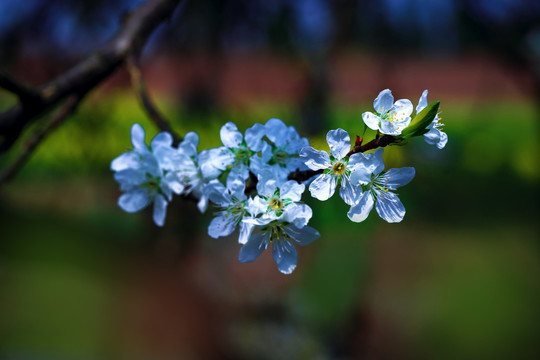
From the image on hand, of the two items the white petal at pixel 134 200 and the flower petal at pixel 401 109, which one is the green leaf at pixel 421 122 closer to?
the flower petal at pixel 401 109

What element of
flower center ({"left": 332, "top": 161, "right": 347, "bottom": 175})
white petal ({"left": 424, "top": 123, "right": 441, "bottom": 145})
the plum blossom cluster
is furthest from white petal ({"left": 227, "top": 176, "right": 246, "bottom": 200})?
white petal ({"left": 424, "top": 123, "right": 441, "bottom": 145})

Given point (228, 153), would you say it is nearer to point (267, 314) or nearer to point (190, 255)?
point (267, 314)

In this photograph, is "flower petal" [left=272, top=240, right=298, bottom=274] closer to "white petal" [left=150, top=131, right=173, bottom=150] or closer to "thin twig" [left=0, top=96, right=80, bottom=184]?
"white petal" [left=150, top=131, right=173, bottom=150]

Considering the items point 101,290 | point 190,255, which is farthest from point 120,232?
point 190,255

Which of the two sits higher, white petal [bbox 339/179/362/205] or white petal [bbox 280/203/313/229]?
white petal [bbox 339/179/362/205]

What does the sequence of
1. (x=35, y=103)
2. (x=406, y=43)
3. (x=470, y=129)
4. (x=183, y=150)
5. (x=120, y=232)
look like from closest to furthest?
1. (x=183, y=150)
2. (x=35, y=103)
3. (x=406, y=43)
4. (x=470, y=129)
5. (x=120, y=232)

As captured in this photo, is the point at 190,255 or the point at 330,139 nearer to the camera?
the point at 330,139

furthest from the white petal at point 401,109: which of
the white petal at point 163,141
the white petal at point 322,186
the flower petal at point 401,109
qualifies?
the white petal at point 163,141
